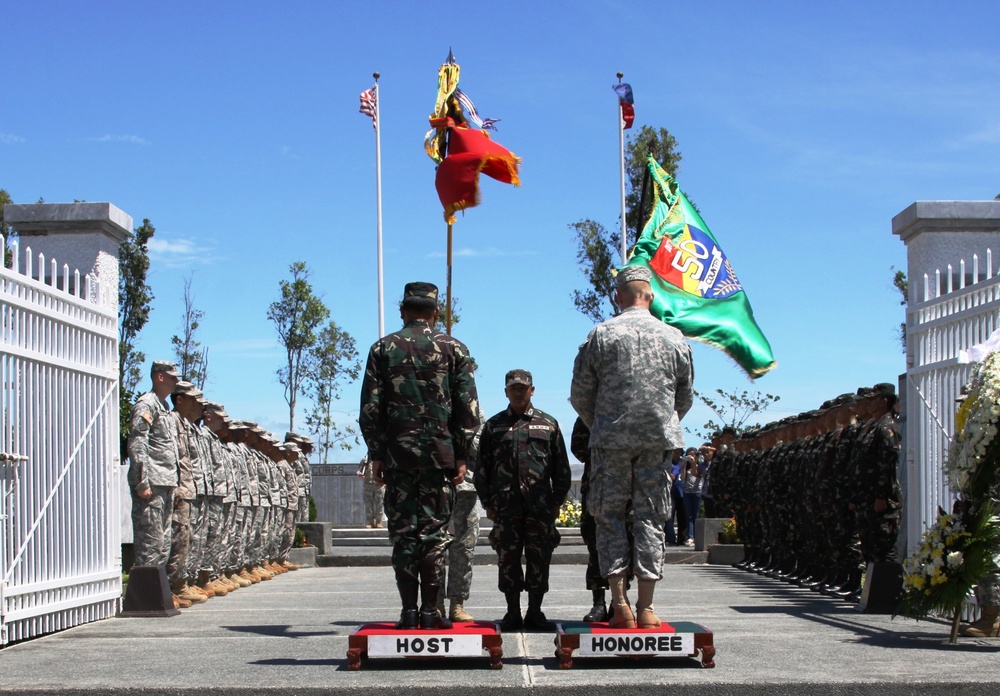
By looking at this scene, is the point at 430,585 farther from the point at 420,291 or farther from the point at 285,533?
the point at 285,533

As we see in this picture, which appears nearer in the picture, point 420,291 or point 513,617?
point 420,291

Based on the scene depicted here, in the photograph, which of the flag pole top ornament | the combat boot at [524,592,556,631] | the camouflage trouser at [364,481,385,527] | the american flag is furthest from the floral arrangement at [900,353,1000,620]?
the american flag

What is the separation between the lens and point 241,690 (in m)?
6.02

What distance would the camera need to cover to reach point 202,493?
1203 centimetres

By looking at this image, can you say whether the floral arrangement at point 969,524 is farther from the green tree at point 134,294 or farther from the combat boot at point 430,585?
the green tree at point 134,294

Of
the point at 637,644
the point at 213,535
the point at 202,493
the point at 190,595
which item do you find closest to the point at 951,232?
the point at 637,644

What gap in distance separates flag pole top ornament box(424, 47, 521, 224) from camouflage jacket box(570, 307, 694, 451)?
192 inches

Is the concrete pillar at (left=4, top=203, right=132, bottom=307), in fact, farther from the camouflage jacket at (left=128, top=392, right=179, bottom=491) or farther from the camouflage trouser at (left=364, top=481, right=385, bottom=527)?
the camouflage trouser at (left=364, top=481, right=385, bottom=527)

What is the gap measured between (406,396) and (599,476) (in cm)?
122

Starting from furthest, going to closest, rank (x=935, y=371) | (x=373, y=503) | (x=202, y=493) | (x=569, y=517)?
1. (x=373, y=503)
2. (x=569, y=517)
3. (x=202, y=493)
4. (x=935, y=371)

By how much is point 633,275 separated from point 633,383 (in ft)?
2.45

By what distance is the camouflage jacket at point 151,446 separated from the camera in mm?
10430

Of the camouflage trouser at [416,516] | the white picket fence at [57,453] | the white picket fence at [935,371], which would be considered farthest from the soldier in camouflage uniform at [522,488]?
the white picket fence at [57,453]

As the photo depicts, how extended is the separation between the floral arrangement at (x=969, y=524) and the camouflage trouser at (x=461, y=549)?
2950 millimetres
